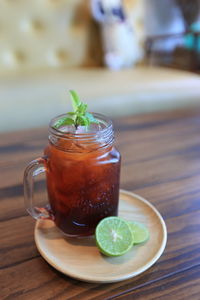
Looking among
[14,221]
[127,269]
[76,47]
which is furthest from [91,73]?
[127,269]

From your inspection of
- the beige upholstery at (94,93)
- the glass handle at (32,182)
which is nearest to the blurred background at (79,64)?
the beige upholstery at (94,93)

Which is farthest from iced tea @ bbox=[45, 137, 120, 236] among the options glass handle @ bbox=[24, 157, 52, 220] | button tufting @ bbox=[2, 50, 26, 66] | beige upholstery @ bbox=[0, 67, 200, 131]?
button tufting @ bbox=[2, 50, 26, 66]

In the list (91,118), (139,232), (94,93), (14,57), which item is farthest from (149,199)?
(14,57)

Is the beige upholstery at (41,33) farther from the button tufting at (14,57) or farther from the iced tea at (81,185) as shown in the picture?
the iced tea at (81,185)

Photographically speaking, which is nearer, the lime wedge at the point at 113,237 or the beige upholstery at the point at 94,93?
the lime wedge at the point at 113,237

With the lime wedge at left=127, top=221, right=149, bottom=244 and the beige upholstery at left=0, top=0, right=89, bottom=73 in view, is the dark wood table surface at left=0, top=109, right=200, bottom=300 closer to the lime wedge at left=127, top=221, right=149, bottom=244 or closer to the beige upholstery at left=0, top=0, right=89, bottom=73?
the lime wedge at left=127, top=221, right=149, bottom=244

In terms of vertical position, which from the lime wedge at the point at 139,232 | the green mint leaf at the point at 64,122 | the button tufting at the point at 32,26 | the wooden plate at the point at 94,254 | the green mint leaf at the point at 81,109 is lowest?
the wooden plate at the point at 94,254

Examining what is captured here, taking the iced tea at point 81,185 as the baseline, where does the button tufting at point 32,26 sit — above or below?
above
